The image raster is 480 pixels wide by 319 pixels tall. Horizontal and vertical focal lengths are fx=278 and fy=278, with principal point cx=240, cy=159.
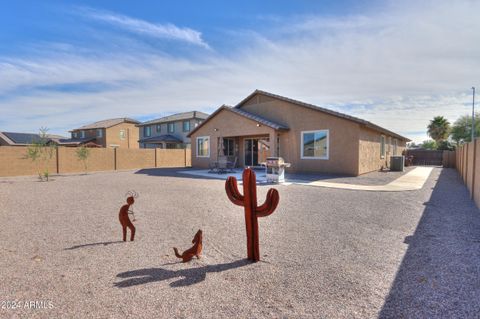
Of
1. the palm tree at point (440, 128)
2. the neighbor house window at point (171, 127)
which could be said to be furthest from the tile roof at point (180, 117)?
the palm tree at point (440, 128)

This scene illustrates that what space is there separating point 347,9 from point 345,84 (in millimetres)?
6996

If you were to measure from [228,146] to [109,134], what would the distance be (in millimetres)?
28027

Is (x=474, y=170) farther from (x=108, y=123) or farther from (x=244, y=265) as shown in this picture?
(x=108, y=123)

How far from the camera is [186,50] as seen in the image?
565 inches

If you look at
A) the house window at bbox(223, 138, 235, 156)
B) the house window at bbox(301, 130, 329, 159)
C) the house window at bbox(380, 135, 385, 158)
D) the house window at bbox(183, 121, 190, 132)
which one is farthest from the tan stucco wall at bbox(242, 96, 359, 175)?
the house window at bbox(183, 121, 190, 132)

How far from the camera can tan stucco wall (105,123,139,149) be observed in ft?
138

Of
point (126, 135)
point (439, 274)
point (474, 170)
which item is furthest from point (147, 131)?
point (439, 274)

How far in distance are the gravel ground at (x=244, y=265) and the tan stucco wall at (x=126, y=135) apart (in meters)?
37.6

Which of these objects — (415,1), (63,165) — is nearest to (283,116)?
(415,1)

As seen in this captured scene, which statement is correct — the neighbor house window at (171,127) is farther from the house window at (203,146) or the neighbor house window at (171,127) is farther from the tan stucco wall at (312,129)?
the tan stucco wall at (312,129)

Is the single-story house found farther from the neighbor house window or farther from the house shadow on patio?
the neighbor house window

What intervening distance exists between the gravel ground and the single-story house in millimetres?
8220

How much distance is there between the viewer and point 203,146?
2256 centimetres

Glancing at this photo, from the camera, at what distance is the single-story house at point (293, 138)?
15.1 metres
